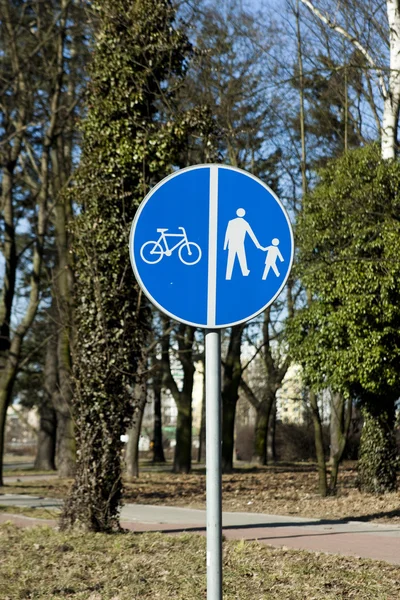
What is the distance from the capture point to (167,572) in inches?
308

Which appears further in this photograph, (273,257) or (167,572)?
(167,572)

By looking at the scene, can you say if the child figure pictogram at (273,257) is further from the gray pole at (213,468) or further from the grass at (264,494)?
the grass at (264,494)

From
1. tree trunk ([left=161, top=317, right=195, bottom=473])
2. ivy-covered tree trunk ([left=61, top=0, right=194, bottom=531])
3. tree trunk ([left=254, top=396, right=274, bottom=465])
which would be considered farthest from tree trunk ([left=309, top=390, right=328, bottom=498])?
tree trunk ([left=254, top=396, right=274, bottom=465])

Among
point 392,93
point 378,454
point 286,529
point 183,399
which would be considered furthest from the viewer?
point 183,399

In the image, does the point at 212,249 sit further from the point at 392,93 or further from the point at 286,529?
the point at 392,93

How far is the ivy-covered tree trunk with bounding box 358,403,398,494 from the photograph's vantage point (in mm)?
18188

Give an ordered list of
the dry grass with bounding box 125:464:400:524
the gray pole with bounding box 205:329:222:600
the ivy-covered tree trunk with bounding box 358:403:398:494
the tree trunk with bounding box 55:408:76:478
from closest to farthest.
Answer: the gray pole with bounding box 205:329:222:600, the dry grass with bounding box 125:464:400:524, the ivy-covered tree trunk with bounding box 358:403:398:494, the tree trunk with bounding box 55:408:76:478

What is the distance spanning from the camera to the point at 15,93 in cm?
2362

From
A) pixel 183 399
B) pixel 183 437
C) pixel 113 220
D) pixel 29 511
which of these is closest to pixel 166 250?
pixel 113 220

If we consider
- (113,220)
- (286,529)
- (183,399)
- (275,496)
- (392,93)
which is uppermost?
(392,93)

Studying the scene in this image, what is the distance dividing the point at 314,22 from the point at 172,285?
17.1 metres

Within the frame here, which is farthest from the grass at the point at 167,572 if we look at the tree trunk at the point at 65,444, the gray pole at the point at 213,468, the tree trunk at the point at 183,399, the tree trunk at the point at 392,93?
the tree trunk at the point at 183,399

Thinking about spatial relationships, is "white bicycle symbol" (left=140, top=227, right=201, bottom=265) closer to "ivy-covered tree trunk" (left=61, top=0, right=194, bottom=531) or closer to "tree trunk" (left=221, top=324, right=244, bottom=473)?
"ivy-covered tree trunk" (left=61, top=0, right=194, bottom=531)

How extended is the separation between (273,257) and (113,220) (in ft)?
25.3
